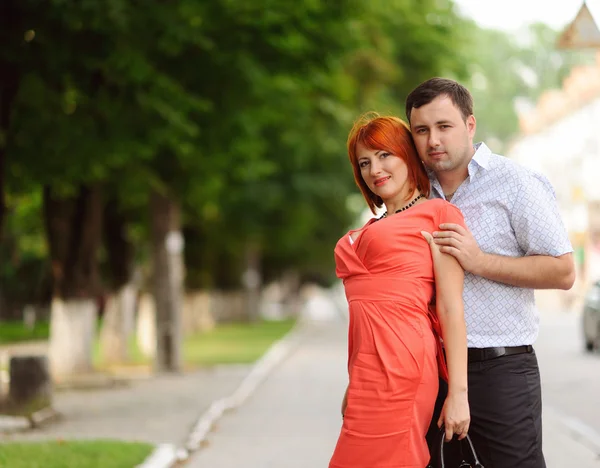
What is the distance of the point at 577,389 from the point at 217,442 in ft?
23.7

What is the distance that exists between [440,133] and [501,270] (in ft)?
1.65

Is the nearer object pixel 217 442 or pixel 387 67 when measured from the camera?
pixel 217 442

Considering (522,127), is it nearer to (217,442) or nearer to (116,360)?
(116,360)

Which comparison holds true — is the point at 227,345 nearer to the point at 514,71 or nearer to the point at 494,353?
the point at 494,353

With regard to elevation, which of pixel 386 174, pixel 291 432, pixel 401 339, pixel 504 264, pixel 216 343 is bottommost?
pixel 291 432

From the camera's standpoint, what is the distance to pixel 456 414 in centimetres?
391

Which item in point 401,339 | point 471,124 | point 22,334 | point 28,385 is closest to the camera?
point 401,339

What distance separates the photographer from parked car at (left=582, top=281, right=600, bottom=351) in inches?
963

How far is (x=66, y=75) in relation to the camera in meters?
13.6

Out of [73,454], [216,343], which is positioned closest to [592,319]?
[216,343]

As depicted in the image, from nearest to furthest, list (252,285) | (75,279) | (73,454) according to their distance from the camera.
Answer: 1. (73,454)
2. (75,279)
3. (252,285)

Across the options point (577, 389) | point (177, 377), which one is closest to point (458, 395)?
point (577, 389)

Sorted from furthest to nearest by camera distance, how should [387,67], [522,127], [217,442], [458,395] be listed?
1. [522,127]
2. [387,67]
3. [217,442]
4. [458,395]

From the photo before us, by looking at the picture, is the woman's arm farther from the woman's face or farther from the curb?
the curb
